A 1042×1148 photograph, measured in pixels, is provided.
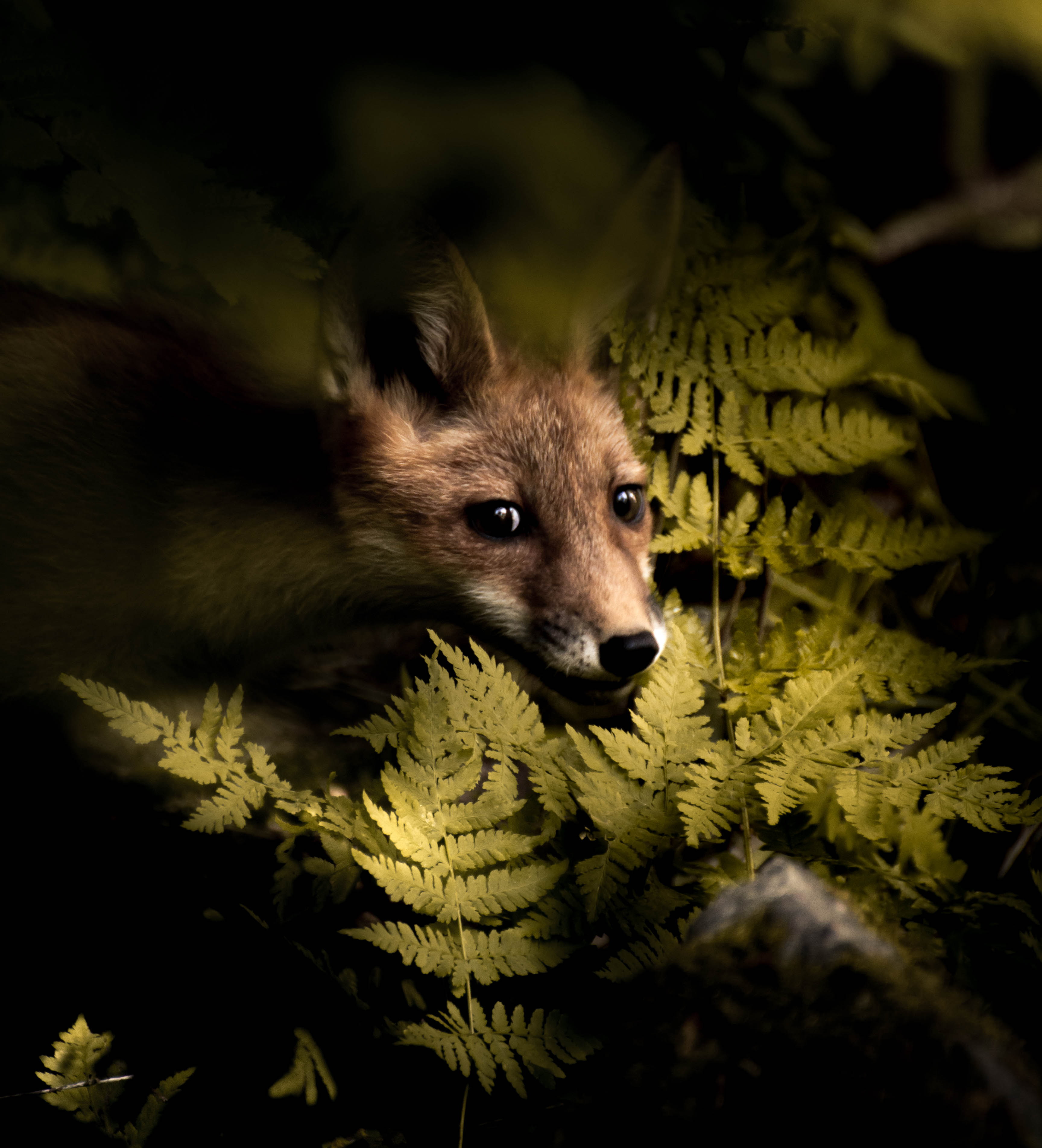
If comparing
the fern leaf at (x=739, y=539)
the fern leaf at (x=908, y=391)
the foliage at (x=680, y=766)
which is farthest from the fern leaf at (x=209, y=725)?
the fern leaf at (x=908, y=391)

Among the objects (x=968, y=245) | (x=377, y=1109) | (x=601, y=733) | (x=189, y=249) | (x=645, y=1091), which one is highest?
(x=968, y=245)

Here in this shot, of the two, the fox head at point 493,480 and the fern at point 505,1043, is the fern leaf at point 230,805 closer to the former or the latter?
the fern at point 505,1043

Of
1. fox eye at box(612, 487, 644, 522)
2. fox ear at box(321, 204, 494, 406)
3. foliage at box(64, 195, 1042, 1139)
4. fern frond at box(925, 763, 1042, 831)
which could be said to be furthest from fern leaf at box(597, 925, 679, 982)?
A: fox ear at box(321, 204, 494, 406)

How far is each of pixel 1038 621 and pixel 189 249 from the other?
289cm

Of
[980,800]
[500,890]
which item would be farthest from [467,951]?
[980,800]

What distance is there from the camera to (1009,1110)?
1138mm

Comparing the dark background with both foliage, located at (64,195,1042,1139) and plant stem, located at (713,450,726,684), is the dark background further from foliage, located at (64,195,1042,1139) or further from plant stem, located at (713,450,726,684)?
plant stem, located at (713,450,726,684)

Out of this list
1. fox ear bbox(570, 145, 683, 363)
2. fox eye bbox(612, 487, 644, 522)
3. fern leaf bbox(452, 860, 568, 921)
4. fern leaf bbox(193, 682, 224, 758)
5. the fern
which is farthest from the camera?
fox eye bbox(612, 487, 644, 522)

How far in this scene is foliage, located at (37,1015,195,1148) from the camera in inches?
62.3

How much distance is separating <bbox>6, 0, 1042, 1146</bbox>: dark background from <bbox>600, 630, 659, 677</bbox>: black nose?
34.5 inches

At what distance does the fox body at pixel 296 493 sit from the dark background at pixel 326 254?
41 centimetres

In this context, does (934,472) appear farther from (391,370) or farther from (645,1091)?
(645,1091)

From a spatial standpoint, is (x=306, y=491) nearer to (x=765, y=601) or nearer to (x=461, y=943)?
(x=765, y=601)

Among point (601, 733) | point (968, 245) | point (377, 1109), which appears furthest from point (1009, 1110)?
point (968, 245)
